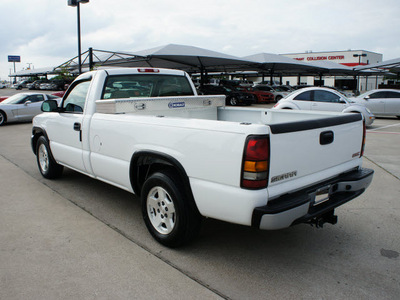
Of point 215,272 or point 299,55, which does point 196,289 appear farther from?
point 299,55

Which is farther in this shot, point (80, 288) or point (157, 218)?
point (157, 218)

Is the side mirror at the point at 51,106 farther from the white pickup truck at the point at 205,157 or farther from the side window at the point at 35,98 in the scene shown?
the side window at the point at 35,98

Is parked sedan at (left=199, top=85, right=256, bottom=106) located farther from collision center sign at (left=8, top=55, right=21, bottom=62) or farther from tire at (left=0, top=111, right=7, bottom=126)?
collision center sign at (left=8, top=55, right=21, bottom=62)

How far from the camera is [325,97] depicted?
42.1ft

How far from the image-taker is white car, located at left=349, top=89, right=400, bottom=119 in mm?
15984

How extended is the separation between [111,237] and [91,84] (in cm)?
203

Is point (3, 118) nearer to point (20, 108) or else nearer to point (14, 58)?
point (20, 108)

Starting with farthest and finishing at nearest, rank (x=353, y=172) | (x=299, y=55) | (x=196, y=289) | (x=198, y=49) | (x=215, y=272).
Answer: (x=299, y=55)
(x=198, y=49)
(x=353, y=172)
(x=215, y=272)
(x=196, y=289)

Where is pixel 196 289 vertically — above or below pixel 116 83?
below

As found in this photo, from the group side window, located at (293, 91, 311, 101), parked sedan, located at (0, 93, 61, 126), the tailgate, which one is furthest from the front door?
parked sedan, located at (0, 93, 61, 126)

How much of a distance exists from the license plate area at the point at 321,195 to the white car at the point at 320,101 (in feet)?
33.1

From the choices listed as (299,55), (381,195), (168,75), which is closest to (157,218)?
(168,75)

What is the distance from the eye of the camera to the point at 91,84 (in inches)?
180

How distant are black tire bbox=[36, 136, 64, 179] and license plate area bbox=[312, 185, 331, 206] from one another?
4221mm
